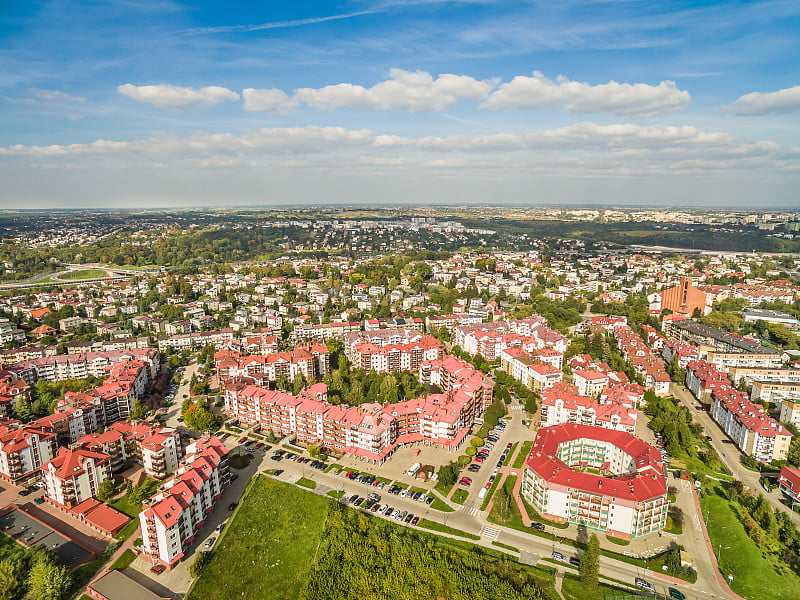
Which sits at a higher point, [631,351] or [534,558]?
[631,351]

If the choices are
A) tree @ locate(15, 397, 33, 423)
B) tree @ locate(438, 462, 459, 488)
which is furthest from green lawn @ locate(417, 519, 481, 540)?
tree @ locate(15, 397, 33, 423)

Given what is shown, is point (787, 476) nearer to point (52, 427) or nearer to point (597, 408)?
point (597, 408)

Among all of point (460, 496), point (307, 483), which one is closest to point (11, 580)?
point (307, 483)

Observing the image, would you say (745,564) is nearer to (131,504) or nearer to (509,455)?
(509,455)

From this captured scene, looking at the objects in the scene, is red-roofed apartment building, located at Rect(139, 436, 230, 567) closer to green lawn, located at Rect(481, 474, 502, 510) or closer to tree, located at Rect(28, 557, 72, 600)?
tree, located at Rect(28, 557, 72, 600)

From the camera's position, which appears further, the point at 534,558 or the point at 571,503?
the point at 571,503

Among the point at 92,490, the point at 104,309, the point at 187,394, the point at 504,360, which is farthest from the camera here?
the point at 104,309

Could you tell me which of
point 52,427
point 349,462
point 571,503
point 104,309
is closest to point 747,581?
point 571,503
